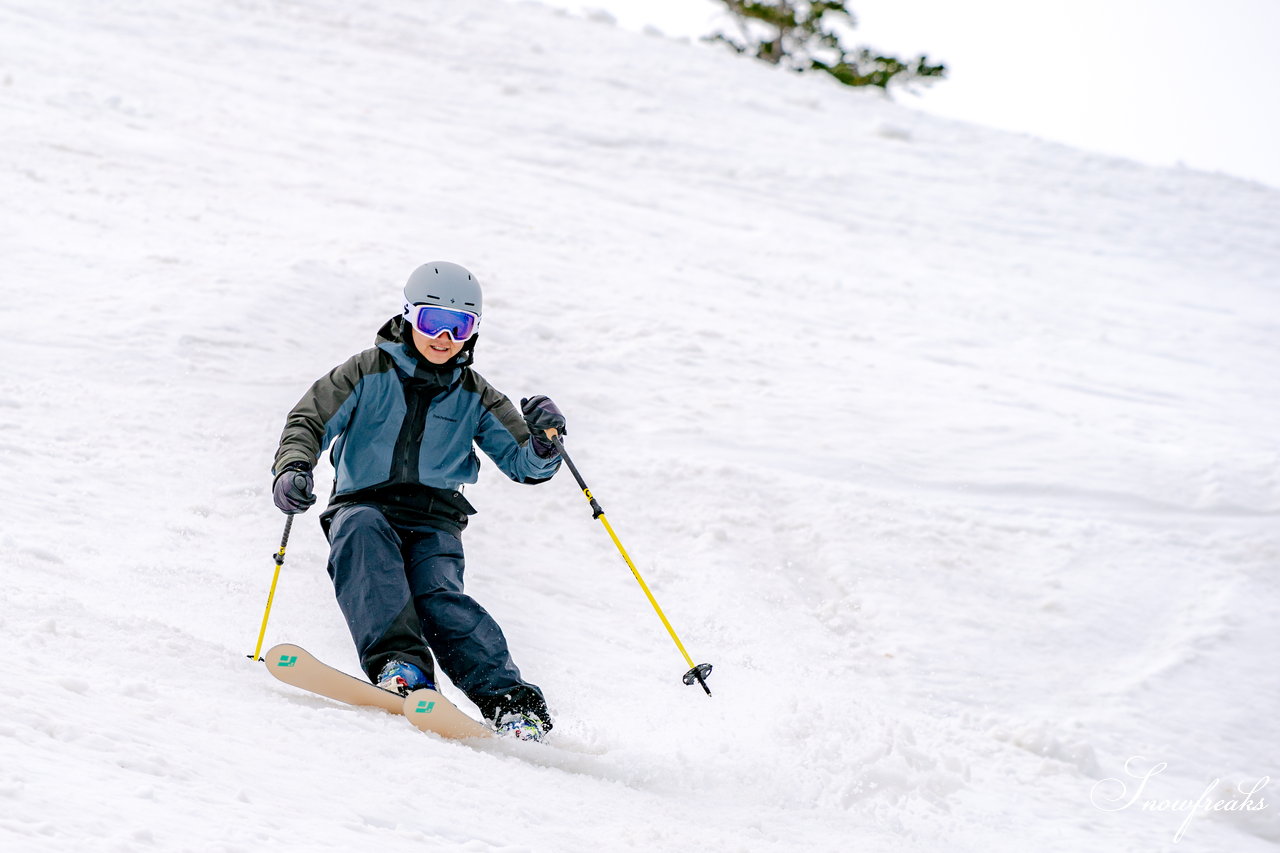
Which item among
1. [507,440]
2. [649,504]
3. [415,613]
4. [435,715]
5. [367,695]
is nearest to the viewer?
[435,715]

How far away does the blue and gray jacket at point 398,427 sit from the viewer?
13.6 feet

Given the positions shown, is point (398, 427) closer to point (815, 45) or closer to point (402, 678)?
point (402, 678)

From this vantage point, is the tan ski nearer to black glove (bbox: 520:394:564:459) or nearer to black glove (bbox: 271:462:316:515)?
black glove (bbox: 271:462:316:515)

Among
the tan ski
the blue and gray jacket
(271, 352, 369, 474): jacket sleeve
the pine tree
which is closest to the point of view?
the tan ski

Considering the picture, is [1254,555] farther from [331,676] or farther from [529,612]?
[331,676]

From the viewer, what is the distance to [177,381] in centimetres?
655

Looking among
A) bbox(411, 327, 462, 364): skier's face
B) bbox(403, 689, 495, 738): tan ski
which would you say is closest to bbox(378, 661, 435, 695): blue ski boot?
bbox(403, 689, 495, 738): tan ski

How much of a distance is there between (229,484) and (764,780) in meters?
3.16

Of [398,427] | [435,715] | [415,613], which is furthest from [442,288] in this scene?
[435,715]

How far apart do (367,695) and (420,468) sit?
39.1 inches

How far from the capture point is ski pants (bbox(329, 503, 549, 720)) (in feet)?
12.3

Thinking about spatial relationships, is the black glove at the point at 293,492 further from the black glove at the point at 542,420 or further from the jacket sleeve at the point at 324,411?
the black glove at the point at 542,420

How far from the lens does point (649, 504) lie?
643cm

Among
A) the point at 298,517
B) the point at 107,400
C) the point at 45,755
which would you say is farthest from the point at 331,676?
the point at 107,400
